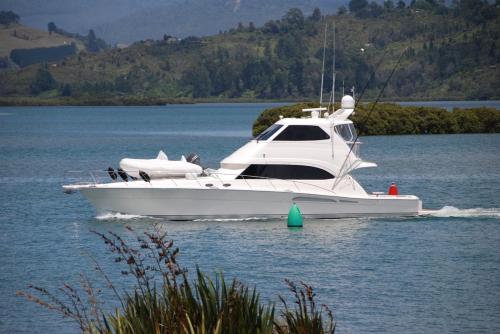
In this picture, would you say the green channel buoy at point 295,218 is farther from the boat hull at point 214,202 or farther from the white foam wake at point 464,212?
the white foam wake at point 464,212

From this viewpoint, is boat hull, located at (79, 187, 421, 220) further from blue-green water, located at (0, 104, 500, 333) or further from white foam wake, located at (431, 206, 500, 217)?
white foam wake, located at (431, 206, 500, 217)

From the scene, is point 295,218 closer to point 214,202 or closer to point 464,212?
point 214,202

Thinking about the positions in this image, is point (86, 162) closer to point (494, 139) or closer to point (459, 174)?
point (459, 174)

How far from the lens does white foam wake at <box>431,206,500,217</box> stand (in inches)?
1432

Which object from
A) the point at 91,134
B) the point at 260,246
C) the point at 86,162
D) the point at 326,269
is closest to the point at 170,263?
the point at 326,269

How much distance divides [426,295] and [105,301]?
7210mm

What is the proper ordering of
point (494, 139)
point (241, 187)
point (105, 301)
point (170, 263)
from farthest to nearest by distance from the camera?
1. point (494, 139)
2. point (241, 187)
3. point (105, 301)
4. point (170, 263)

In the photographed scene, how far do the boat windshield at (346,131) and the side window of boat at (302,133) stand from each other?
65 centimetres

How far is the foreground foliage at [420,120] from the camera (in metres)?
87.2

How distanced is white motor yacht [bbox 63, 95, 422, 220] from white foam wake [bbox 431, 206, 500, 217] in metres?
1.50

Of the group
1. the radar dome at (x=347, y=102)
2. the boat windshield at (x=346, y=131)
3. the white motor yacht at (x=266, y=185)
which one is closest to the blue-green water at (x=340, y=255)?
the white motor yacht at (x=266, y=185)

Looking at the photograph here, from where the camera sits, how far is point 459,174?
54469mm

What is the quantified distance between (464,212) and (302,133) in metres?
6.59

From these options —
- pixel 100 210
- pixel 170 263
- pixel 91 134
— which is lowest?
pixel 91 134
